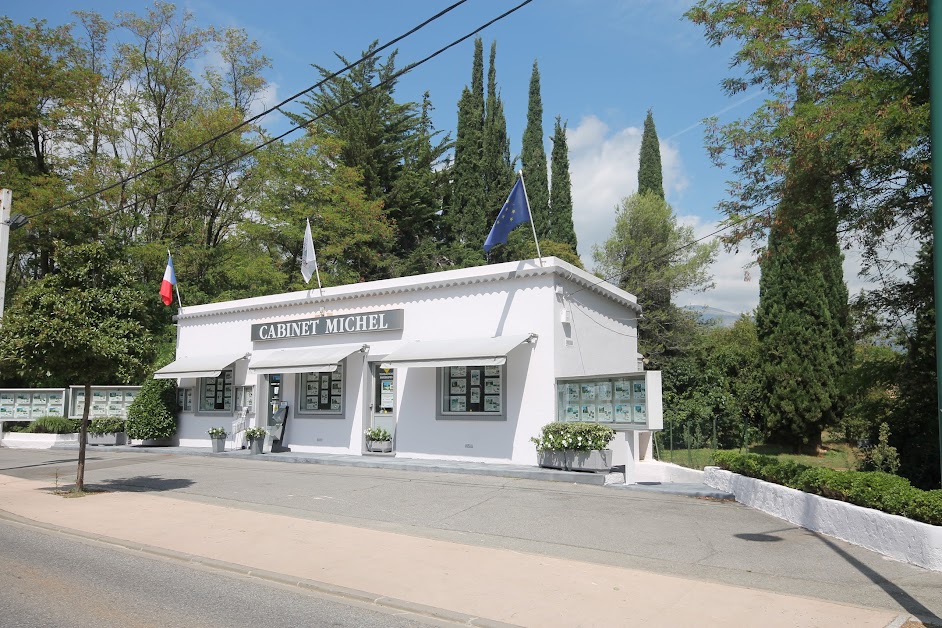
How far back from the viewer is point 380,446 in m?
18.2

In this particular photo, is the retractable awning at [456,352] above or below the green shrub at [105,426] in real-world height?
above

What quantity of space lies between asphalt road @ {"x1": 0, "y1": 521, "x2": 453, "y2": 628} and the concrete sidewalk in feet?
1.00

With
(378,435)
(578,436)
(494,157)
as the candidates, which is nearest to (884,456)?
(578,436)

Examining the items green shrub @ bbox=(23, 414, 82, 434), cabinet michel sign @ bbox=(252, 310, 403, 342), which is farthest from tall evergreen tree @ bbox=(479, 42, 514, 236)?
green shrub @ bbox=(23, 414, 82, 434)

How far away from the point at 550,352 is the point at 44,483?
454 inches

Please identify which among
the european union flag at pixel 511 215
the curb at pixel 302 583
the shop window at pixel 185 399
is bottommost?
the curb at pixel 302 583

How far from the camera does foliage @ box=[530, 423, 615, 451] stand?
559 inches

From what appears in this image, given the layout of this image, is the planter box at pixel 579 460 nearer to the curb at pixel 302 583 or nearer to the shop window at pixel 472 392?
the shop window at pixel 472 392

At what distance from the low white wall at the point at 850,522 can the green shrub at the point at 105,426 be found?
20708mm

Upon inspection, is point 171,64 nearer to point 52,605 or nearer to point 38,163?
point 38,163

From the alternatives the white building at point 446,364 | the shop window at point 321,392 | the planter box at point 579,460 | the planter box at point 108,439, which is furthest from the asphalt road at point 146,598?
the planter box at point 108,439

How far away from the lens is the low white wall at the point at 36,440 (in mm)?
25531

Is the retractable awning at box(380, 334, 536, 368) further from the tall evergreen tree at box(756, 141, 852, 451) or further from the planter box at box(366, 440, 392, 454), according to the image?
the tall evergreen tree at box(756, 141, 852, 451)

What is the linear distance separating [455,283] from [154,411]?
12234mm
